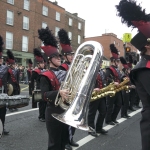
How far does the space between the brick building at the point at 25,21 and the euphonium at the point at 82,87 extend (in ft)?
83.7

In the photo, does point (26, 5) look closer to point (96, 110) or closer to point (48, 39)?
point (96, 110)

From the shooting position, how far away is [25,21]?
30.4 metres

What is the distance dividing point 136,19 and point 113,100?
441 centimetres

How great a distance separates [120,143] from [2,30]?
2478cm

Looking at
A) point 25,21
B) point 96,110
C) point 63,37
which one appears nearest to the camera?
point 63,37

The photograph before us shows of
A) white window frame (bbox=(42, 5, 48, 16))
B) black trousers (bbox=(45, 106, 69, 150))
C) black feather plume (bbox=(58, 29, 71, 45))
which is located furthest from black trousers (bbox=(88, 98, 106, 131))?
white window frame (bbox=(42, 5, 48, 16))

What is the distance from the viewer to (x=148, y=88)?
8.24 ft

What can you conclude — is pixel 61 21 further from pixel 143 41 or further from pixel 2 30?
pixel 143 41

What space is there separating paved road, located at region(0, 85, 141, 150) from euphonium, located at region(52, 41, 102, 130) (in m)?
2.12

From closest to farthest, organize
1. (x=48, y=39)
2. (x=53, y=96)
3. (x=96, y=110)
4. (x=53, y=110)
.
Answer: (x=53, y=96) → (x=53, y=110) → (x=48, y=39) → (x=96, y=110)

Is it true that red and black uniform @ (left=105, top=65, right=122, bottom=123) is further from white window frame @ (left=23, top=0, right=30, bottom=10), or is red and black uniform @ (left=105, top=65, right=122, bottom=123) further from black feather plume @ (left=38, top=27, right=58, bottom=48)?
white window frame @ (left=23, top=0, right=30, bottom=10)

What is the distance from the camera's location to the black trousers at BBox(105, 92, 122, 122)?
6.91m

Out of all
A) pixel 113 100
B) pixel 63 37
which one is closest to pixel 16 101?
pixel 63 37

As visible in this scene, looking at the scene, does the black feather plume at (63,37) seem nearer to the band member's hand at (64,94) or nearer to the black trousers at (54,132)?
the black trousers at (54,132)
